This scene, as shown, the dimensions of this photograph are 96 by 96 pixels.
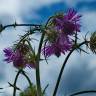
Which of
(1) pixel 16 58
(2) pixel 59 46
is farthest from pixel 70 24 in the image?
(1) pixel 16 58

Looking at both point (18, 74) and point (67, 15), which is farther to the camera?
point (18, 74)

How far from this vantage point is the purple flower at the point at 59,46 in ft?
6.90

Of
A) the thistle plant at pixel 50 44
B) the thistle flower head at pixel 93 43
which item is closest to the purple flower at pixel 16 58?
the thistle plant at pixel 50 44

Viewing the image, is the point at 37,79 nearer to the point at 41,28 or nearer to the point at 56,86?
the point at 56,86

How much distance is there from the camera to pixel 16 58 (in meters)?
2.45

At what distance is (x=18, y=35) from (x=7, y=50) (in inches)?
4.8

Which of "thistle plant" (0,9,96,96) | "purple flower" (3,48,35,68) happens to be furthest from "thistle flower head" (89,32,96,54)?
"purple flower" (3,48,35,68)

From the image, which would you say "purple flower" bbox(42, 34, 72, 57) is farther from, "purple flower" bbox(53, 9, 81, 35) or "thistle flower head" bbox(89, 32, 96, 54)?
"thistle flower head" bbox(89, 32, 96, 54)

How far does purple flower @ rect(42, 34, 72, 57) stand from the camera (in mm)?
2104

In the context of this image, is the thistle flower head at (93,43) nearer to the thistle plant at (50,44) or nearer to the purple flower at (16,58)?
the thistle plant at (50,44)

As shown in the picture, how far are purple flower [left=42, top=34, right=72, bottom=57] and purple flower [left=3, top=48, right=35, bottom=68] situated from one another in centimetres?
35

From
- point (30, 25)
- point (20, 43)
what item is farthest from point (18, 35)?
point (30, 25)

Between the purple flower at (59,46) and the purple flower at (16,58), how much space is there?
0.35 metres

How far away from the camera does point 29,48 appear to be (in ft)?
8.40
